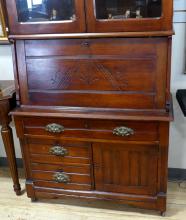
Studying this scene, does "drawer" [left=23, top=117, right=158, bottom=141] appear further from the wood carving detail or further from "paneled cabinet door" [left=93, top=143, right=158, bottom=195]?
the wood carving detail

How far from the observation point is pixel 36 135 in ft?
6.38

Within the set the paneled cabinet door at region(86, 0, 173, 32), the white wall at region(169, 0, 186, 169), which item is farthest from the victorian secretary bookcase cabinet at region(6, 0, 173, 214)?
the white wall at region(169, 0, 186, 169)

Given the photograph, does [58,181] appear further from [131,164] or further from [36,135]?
[131,164]

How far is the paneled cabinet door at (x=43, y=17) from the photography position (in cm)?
167

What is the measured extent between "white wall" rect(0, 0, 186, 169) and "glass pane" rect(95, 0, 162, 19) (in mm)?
438

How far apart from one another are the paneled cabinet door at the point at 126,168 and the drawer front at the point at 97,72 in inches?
11.3

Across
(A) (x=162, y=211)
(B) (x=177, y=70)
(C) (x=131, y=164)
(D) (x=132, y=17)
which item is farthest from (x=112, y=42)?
(A) (x=162, y=211)

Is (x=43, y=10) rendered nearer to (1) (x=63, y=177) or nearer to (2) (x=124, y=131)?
(2) (x=124, y=131)

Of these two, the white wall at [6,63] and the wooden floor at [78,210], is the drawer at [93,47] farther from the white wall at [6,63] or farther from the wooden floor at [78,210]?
the wooden floor at [78,210]

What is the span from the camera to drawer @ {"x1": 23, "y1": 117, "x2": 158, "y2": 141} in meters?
1.76

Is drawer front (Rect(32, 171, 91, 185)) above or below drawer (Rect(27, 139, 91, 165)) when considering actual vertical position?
below

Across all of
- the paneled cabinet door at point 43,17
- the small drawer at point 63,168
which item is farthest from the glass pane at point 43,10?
the small drawer at point 63,168

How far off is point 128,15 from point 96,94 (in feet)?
1.62

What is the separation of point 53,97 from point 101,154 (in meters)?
0.48
